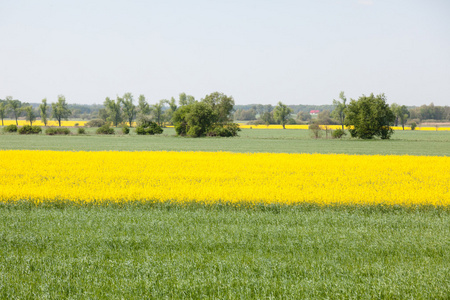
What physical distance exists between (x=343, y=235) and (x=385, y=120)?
5621 cm

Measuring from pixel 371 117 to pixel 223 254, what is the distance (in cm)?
5712

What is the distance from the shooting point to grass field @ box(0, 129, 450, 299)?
625 cm

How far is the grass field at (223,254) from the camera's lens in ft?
20.5

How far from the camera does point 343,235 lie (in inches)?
352

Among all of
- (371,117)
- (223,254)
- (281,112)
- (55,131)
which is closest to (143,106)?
(281,112)

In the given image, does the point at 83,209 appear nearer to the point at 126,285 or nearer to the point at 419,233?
the point at 126,285

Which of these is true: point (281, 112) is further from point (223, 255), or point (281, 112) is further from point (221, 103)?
point (223, 255)

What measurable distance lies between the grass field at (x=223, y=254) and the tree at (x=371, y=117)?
51.1 meters

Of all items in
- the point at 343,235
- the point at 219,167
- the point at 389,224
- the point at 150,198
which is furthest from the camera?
the point at 219,167

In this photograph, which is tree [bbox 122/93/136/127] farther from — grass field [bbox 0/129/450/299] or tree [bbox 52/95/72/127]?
grass field [bbox 0/129/450/299]

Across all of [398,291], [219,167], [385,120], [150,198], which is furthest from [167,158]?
[385,120]

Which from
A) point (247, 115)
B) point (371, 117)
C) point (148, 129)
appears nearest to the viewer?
point (371, 117)

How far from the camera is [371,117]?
197 ft

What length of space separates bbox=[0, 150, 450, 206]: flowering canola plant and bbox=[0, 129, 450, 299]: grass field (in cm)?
117
